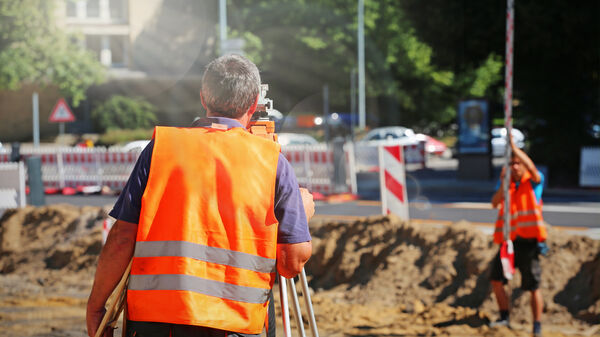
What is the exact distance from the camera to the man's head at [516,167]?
19.0ft

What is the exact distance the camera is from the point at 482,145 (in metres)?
21.0

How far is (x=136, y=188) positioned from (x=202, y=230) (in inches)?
11.2

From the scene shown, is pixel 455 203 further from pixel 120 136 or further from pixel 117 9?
pixel 117 9

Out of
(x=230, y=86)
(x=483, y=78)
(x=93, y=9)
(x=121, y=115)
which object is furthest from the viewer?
(x=93, y=9)

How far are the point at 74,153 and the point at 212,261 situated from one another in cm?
1827

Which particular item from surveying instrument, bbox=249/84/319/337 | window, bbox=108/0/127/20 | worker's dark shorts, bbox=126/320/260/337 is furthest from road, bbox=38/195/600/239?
window, bbox=108/0/127/20

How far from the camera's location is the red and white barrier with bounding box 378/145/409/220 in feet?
30.9

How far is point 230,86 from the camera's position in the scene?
98.4 inches

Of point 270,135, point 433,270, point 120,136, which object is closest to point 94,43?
point 120,136

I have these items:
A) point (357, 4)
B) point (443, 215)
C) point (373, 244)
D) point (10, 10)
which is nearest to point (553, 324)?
point (373, 244)

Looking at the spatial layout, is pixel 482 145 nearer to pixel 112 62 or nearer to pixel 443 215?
pixel 443 215

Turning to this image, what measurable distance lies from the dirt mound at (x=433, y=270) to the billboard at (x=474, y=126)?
13548mm

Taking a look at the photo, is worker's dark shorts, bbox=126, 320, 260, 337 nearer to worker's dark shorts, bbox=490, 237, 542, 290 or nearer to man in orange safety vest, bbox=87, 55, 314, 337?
man in orange safety vest, bbox=87, 55, 314, 337

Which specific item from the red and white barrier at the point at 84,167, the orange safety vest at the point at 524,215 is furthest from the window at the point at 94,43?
the orange safety vest at the point at 524,215
